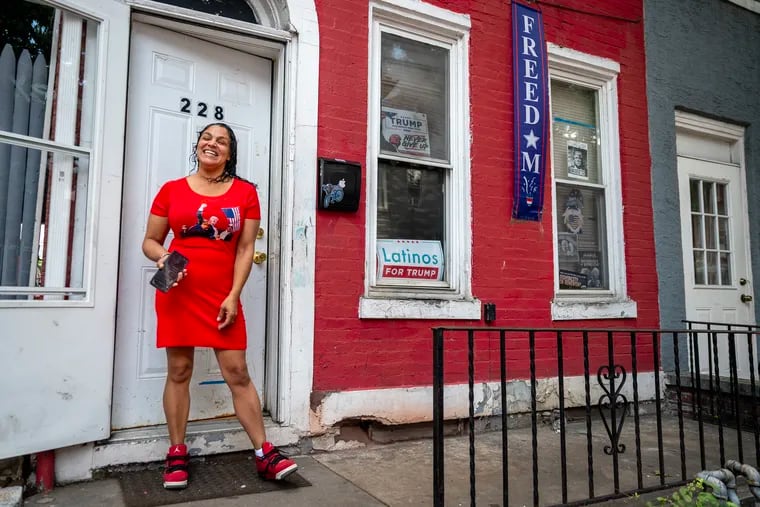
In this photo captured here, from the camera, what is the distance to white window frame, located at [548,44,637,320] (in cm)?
501

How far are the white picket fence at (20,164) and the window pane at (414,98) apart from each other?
237 cm

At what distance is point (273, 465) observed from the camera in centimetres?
295

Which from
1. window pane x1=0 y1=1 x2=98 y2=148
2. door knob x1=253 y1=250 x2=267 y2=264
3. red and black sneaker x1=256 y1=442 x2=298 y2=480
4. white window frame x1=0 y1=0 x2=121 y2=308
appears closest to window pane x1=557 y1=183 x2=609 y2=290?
door knob x1=253 y1=250 x2=267 y2=264

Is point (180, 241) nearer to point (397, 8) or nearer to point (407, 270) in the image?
point (407, 270)

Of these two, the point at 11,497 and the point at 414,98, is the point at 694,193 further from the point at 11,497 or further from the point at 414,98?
the point at 11,497

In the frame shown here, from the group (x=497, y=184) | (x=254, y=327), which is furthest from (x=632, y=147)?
(x=254, y=327)

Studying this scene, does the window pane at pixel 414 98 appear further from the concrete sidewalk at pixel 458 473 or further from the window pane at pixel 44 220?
the concrete sidewalk at pixel 458 473

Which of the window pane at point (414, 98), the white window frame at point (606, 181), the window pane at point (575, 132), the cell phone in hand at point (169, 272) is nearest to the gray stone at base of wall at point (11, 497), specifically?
the cell phone in hand at point (169, 272)

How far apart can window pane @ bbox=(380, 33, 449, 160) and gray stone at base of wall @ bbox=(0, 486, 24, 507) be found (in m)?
3.20

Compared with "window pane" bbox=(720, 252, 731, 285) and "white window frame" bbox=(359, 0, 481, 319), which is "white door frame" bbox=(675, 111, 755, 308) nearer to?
"window pane" bbox=(720, 252, 731, 285)

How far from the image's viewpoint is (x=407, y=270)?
433 centimetres

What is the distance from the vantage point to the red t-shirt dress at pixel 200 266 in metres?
2.93

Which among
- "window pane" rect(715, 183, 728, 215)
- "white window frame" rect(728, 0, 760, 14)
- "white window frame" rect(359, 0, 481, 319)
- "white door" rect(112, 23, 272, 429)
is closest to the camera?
"white door" rect(112, 23, 272, 429)

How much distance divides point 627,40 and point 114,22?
490 centimetres
